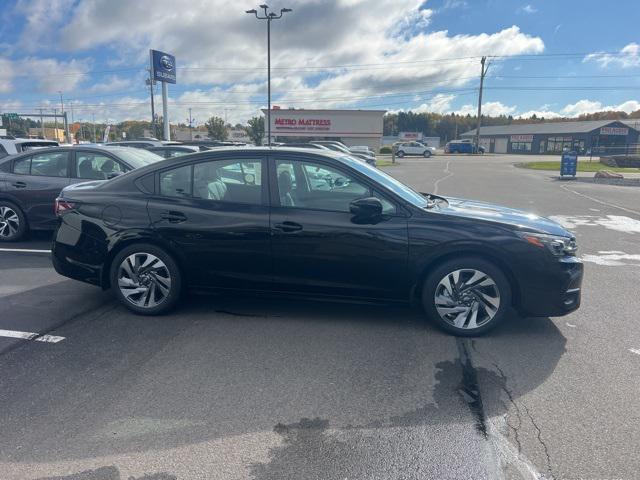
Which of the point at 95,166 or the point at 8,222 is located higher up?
the point at 95,166

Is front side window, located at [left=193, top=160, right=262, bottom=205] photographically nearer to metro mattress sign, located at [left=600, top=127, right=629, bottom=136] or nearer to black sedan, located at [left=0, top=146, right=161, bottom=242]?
black sedan, located at [left=0, top=146, right=161, bottom=242]

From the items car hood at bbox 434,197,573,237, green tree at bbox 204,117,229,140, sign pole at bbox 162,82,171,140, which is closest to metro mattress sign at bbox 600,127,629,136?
green tree at bbox 204,117,229,140

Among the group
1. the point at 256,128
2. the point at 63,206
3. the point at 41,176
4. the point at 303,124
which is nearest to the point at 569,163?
the point at 41,176

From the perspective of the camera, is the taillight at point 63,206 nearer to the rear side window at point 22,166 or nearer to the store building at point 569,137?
the rear side window at point 22,166

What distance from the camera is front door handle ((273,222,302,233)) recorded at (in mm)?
4160

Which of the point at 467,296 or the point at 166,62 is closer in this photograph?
the point at 467,296

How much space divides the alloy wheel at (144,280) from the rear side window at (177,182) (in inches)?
25.0

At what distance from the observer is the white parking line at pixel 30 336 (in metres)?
3.99

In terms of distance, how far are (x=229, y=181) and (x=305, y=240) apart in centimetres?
96

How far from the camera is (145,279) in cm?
449

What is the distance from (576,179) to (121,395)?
25.4m

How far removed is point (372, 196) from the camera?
4164mm

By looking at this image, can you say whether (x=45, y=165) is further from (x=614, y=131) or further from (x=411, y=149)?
(x=614, y=131)

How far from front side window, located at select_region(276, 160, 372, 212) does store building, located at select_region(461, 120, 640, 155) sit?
6529cm
